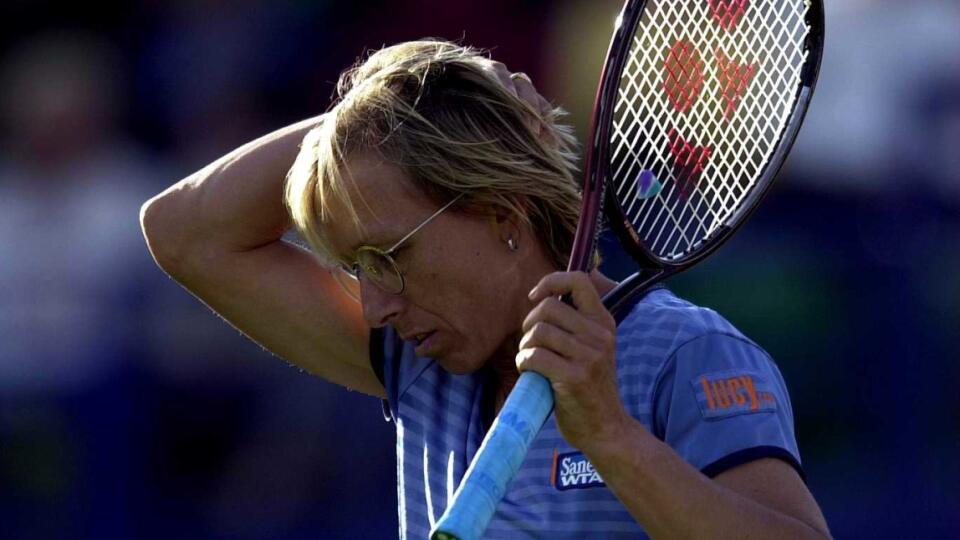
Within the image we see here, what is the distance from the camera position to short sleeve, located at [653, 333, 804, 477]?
201 cm

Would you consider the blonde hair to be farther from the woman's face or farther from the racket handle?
the racket handle

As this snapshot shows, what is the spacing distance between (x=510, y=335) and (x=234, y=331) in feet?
10.9

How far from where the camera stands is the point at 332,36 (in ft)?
18.2

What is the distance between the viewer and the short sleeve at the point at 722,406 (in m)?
2.01

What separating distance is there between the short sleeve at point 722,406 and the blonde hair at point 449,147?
35 cm

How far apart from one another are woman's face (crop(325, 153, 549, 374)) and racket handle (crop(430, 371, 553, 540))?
431 millimetres

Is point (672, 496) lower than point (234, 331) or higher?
higher

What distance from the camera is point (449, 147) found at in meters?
2.25

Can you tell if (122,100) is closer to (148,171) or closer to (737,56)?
(148,171)

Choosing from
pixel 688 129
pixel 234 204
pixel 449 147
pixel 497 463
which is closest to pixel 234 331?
pixel 234 204

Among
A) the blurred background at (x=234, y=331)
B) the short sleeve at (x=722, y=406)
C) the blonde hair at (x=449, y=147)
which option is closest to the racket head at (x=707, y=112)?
the blonde hair at (x=449, y=147)

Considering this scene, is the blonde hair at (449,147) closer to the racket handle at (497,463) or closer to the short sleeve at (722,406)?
the short sleeve at (722,406)

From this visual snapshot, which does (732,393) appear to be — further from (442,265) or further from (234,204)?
(234,204)

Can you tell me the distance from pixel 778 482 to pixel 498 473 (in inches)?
15.5
